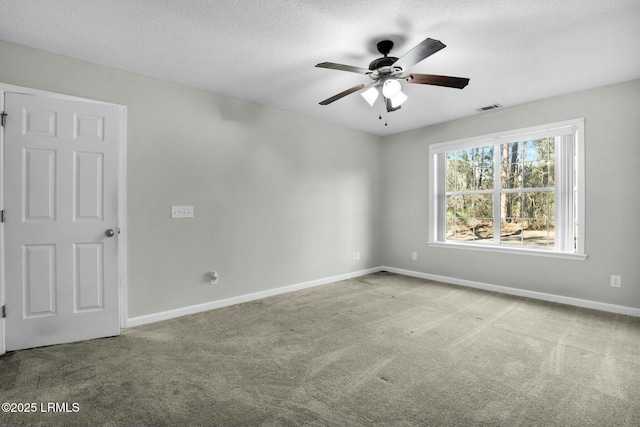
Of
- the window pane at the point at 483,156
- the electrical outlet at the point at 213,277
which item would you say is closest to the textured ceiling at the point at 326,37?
the window pane at the point at 483,156

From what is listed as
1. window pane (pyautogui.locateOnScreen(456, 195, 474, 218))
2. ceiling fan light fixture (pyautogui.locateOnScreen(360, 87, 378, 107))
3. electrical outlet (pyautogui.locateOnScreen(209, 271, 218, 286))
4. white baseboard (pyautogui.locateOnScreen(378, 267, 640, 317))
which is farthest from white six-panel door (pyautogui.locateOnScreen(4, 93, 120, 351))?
window pane (pyautogui.locateOnScreen(456, 195, 474, 218))

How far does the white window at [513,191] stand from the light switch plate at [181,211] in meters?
3.54

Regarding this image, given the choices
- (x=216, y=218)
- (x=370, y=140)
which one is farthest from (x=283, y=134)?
(x=370, y=140)

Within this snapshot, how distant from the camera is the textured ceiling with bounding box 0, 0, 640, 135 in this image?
2.05 m

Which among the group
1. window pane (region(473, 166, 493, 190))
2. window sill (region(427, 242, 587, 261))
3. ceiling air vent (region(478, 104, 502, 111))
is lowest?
window sill (region(427, 242, 587, 261))

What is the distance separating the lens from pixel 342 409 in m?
1.72

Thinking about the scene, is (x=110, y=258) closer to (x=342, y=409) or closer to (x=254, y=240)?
(x=254, y=240)

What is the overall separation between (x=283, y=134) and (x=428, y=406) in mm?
3426

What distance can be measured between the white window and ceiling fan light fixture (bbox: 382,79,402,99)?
2.39 metres

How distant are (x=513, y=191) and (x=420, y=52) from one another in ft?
9.71

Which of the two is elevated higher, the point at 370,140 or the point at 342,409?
the point at 370,140

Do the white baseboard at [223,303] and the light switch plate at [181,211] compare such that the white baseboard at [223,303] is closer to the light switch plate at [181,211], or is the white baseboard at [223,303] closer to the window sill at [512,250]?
the light switch plate at [181,211]

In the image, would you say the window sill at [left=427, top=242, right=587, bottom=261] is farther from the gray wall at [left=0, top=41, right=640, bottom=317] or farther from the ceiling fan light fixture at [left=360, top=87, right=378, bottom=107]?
the ceiling fan light fixture at [left=360, top=87, right=378, bottom=107]

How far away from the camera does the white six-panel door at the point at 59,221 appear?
2.41 m
